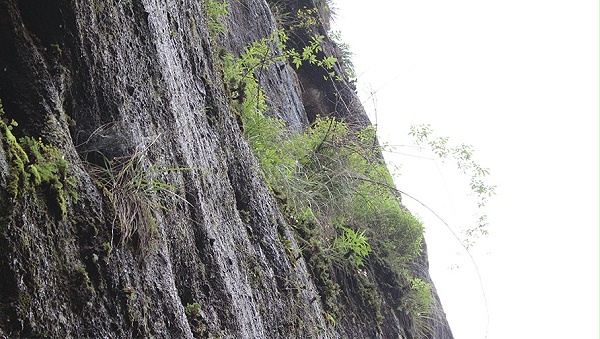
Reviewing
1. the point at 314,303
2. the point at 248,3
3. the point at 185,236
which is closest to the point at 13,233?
the point at 185,236

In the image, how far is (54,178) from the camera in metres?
2.19

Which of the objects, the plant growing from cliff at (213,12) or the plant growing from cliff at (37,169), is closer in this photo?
the plant growing from cliff at (37,169)

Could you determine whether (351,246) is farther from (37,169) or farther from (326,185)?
(37,169)

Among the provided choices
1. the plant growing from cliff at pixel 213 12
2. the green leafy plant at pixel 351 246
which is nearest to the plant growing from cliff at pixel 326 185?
the green leafy plant at pixel 351 246

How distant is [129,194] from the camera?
255cm

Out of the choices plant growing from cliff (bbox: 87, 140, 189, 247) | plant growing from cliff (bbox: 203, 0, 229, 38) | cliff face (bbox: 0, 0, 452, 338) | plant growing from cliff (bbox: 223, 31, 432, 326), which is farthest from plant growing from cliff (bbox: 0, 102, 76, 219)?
plant growing from cliff (bbox: 203, 0, 229, 38)

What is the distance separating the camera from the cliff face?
81.6 inches

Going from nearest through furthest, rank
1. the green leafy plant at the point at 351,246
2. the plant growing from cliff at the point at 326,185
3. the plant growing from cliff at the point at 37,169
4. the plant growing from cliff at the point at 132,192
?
the plant growing from cliff at the point at 37,169 → the plant growing from cliff at the point at 132,192 → the plant growing from cliff at the point at 326,185 → the green leafy plant at the point at 351,246

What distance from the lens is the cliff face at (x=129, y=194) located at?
6.80ft

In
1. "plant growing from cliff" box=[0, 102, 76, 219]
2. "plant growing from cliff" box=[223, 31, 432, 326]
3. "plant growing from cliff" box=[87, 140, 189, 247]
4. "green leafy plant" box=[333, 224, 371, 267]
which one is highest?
"plant growing from cliff" box=[223, 31, 432, 326]

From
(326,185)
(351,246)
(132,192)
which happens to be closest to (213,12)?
(326,185)

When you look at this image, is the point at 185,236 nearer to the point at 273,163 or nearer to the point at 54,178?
the point at 54,178

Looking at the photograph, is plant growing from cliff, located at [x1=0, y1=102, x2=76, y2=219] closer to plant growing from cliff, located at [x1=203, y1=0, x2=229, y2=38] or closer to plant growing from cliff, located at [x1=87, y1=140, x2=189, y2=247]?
plant growing from cliff, located at [x1=87, y1=140, x2=189, y2=247]

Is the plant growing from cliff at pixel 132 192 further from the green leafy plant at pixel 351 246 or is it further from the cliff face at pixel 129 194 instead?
the green leafy plant at pixel 351 246
